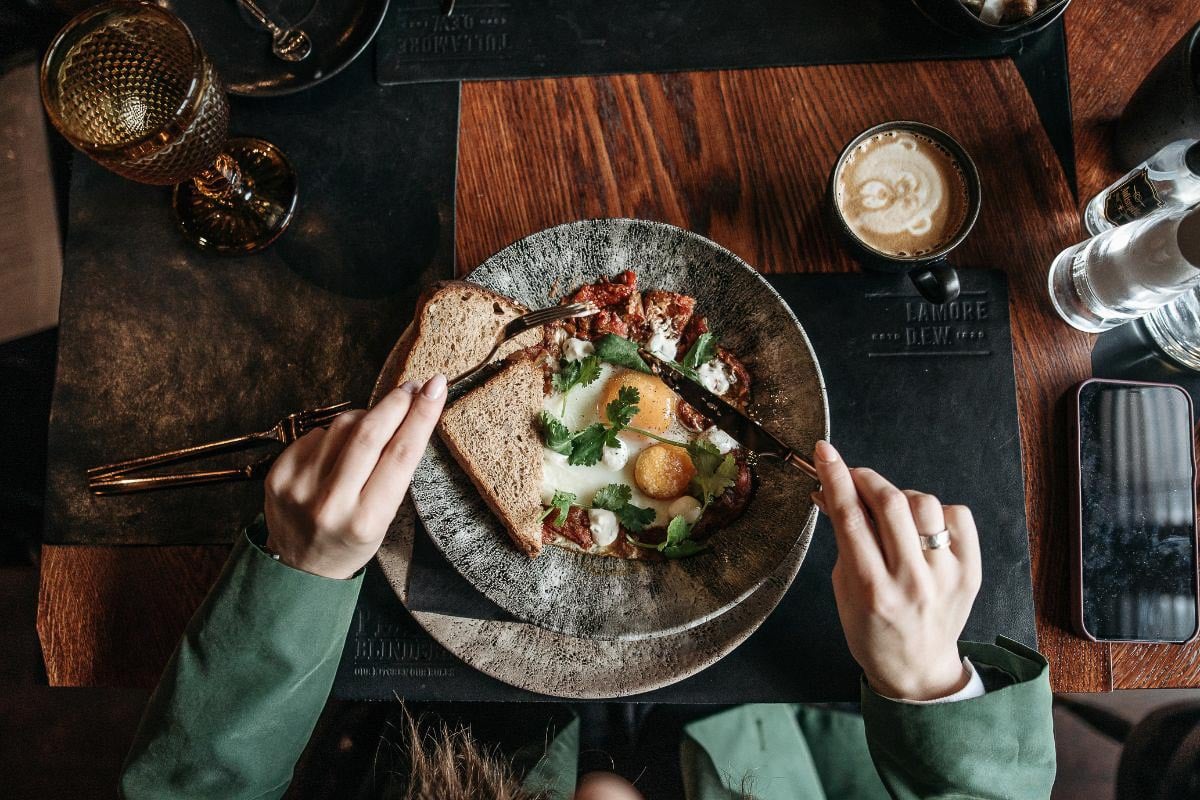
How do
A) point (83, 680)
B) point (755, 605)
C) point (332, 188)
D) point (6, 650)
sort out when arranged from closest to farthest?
point (755, 605), point (83, 680), point (332, 188), point (6, 650)

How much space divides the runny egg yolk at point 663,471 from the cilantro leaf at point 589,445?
0.32 ft

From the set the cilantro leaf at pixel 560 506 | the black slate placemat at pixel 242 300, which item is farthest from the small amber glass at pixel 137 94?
the cilantro leaf at pixel 560 506

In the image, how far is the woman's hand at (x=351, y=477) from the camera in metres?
1.30

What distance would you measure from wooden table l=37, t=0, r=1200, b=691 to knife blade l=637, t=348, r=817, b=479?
15.6 inches

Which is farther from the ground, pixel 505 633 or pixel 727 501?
pixel 727 501

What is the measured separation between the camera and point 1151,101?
1.69 metres

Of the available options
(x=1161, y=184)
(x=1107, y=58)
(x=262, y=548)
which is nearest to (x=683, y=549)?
(x=262, y=548)

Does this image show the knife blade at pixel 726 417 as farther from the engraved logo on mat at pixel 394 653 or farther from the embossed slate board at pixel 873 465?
the engraved logo on mat at pixel 394 653

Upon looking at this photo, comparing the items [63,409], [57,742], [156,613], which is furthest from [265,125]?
[57,742]

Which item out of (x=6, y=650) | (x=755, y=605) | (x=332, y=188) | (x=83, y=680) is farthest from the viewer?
(x=6, y=650)

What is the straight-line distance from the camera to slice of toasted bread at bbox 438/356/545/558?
162 cm

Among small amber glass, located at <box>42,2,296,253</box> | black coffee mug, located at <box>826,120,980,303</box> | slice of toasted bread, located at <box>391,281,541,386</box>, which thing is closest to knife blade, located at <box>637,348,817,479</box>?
slice of toasted bread, located at <box>391,281,541,386</box>

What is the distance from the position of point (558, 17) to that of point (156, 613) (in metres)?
1.80

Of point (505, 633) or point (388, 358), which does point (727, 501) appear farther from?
point (388, 358)
